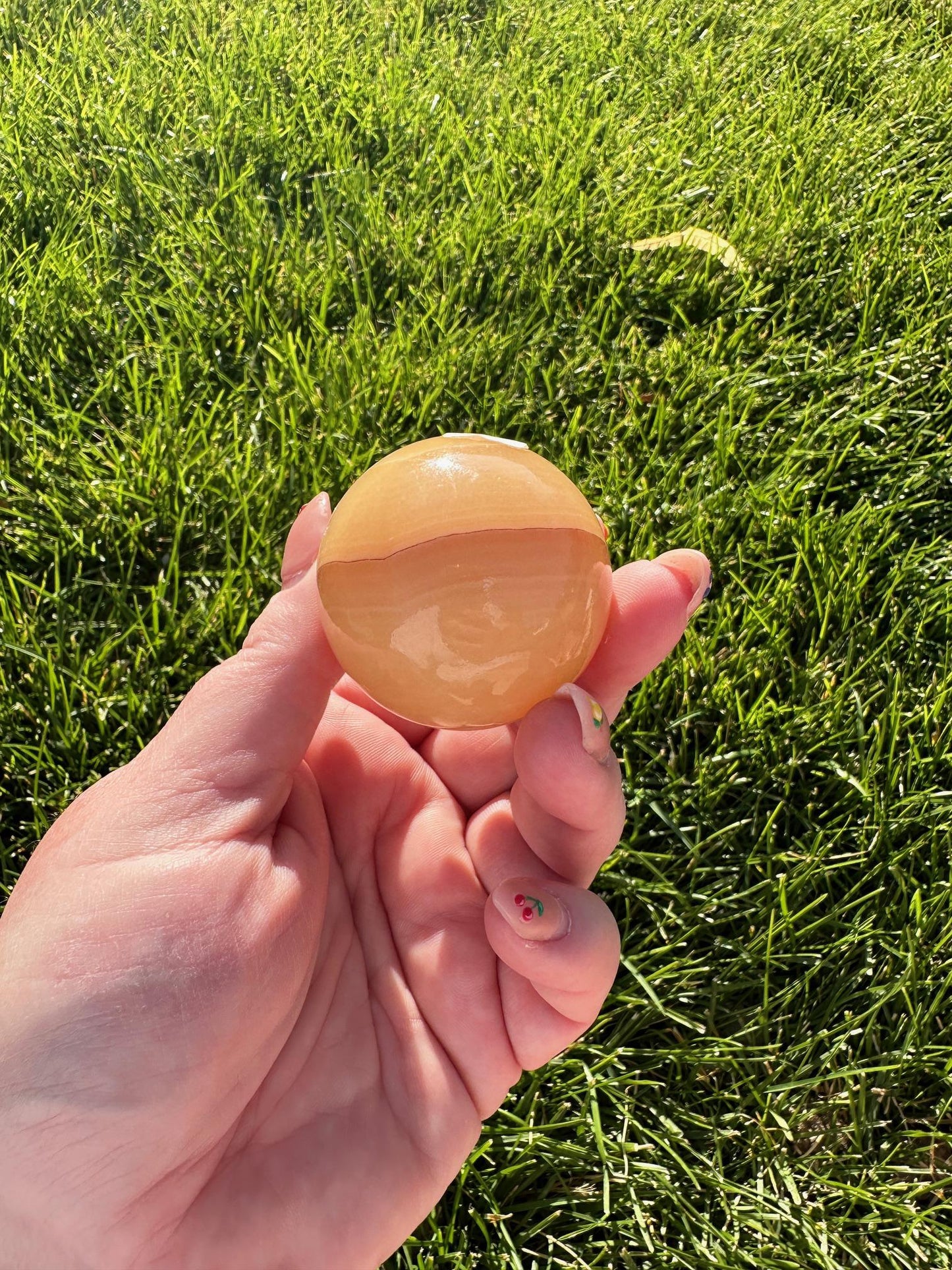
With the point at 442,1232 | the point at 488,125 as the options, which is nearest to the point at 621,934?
the point at 442,1232

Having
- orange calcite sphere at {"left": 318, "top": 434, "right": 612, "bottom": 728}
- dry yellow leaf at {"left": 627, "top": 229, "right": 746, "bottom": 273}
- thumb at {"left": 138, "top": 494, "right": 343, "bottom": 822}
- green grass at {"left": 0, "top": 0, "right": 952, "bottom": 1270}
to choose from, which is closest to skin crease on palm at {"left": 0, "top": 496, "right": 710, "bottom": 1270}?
thumb at {"left": 138, "top": 494, "right": 343, "bottom": 822}

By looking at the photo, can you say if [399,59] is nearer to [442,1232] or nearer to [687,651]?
[687,651]

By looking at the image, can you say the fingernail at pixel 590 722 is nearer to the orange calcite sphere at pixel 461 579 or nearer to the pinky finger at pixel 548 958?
the orange calcite sphere at pixel 461 579

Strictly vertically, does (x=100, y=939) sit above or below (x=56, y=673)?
above

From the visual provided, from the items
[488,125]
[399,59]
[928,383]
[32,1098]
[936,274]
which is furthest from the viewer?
[399,59]

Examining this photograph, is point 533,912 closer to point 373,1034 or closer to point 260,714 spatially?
point 373,1034
